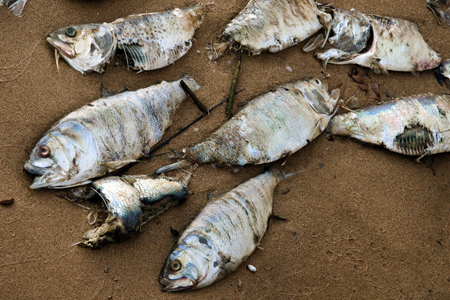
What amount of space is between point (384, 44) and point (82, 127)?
3.94m

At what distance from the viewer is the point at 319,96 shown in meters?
4.50

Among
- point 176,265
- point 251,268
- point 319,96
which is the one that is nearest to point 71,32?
point 176,265

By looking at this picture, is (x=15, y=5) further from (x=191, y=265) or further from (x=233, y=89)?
(x=191, y=265)

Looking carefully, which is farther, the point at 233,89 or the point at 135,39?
the point at 233,89

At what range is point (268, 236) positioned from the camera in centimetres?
398

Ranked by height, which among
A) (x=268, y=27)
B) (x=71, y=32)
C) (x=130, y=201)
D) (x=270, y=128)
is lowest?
(x=130, y=201)

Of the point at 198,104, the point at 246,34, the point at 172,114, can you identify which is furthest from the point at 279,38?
the point at 172,114

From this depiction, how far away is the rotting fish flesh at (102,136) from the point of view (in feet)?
11.4

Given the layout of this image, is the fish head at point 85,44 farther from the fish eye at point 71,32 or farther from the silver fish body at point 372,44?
the silver fish body at point 372,44

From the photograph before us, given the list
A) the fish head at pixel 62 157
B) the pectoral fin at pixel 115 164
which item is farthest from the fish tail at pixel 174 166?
the fish head at pixel 62 157

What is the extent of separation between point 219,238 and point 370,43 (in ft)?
11.1

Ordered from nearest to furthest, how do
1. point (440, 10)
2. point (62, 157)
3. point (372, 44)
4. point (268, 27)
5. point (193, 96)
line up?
1. point (62, 157)
2. point (193, 96)
3. point (268, 27)
4. point (372, 44)
5. point (440, 10)

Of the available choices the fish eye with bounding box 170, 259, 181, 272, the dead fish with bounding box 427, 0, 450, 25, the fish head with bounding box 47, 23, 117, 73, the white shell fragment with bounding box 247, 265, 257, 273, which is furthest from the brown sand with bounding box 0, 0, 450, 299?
the dead fish with bounding box 427, 0, 450, 25

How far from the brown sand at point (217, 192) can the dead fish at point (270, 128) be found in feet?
0.73
